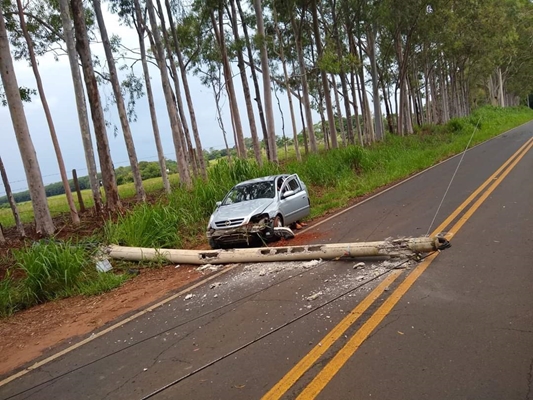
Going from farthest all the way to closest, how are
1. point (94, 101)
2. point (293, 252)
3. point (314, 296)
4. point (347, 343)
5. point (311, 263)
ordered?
1. point (94, 101)
2. point (293, 252)
3. point (311, 263)
4. point (314, 296)
5. point (347, 343)

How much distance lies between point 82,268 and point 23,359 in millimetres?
3160

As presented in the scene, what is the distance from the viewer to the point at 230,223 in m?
9.11

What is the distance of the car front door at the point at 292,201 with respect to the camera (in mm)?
10258

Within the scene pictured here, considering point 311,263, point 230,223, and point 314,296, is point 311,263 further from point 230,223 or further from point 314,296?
point 230,223

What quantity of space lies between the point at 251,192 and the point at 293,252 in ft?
11.7

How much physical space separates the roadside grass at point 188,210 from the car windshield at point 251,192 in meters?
1.47

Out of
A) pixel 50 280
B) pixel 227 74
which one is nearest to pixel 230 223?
pixel 50 280

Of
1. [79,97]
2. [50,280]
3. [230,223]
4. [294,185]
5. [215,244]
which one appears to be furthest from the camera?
[79,97]

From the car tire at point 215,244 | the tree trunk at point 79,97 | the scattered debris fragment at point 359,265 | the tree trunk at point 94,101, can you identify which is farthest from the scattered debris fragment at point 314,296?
the tree trunk at point 79,97

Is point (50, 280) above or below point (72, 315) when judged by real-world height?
above

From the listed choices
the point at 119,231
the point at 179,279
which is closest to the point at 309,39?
the point at 119,231

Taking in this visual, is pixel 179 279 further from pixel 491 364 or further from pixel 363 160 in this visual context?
pixel 363 160

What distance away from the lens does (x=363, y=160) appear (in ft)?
65.5

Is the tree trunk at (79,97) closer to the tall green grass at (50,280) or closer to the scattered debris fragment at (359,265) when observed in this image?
the tall green grass at (50,280)
